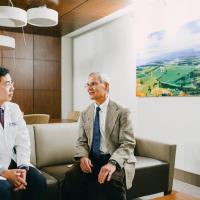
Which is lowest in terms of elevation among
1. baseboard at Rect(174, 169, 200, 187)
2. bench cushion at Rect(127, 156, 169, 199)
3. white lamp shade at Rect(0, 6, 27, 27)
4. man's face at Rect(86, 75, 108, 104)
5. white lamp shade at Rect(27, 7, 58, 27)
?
baseboard at Rect(174, 169, 200, 187)

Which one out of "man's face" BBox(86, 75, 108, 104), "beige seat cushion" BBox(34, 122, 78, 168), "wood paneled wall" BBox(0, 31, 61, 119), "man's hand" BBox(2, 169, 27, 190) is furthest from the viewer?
"wood paneled wall" BBox(0, 31, 61, 119)

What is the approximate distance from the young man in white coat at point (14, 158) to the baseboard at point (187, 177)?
249 centimetres

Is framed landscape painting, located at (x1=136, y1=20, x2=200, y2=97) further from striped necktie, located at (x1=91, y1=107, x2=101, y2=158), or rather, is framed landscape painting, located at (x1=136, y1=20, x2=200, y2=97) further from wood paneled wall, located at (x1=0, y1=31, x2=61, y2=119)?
wood paneled wall, located at (x1=0, y1=31, x2=61, y2=119)

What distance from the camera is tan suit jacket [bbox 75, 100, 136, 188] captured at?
231 centimetres

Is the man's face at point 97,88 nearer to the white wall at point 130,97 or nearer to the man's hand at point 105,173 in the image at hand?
the man's hand at point 105,173

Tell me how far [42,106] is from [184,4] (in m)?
4.14

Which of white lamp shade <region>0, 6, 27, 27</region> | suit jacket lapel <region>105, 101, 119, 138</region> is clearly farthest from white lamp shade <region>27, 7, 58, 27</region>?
suit jacket lapel <region>105, 101, 119, 138</region>

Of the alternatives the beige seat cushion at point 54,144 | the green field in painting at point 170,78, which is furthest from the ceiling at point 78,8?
the beige seat cushion at point 54,144

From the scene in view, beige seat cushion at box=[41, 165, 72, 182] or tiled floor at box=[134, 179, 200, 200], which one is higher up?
beige seat cushion at box=[41, 165, 72, 182]

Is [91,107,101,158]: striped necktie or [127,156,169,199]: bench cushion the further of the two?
[127,156,169,199]: bench cushion

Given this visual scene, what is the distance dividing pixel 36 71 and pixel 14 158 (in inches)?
187

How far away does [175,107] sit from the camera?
4285mm

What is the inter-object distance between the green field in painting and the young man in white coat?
8.09 feet

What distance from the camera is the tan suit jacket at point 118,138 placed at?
7.59 feet
